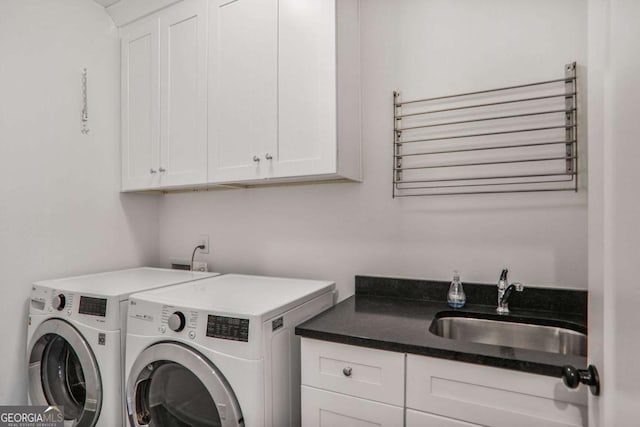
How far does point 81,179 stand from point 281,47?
148 cm

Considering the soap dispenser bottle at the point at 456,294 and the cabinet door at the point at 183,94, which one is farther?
the cabinet door at the point at 183,94

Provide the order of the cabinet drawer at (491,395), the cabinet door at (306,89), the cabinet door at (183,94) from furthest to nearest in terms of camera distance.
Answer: the cabinet door at (183,94)
the cabinet door at (306,89)
the cabinet drawer at (491,395)

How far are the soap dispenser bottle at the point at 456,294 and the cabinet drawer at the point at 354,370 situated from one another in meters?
0.53

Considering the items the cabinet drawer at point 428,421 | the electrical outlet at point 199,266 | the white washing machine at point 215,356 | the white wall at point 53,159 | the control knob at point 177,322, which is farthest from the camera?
the electrical outlet at point 199,266

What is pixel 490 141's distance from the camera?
5.23 feet

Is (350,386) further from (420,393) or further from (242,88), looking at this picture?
(242,88)

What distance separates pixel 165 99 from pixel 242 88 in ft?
1.92

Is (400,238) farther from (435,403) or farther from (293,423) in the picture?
(293,423)

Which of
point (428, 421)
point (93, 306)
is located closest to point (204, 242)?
point (93, 306)

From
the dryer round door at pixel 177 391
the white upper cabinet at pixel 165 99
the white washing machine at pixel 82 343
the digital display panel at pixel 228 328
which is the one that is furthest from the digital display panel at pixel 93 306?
the white upper cabinet at pixel 165 99

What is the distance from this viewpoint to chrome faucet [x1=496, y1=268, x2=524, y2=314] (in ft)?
4.79

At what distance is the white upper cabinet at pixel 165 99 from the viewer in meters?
1.96

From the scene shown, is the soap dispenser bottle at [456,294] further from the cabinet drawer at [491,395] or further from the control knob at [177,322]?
the control knob at [177,322]

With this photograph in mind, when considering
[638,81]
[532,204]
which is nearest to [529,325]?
[532,204]
